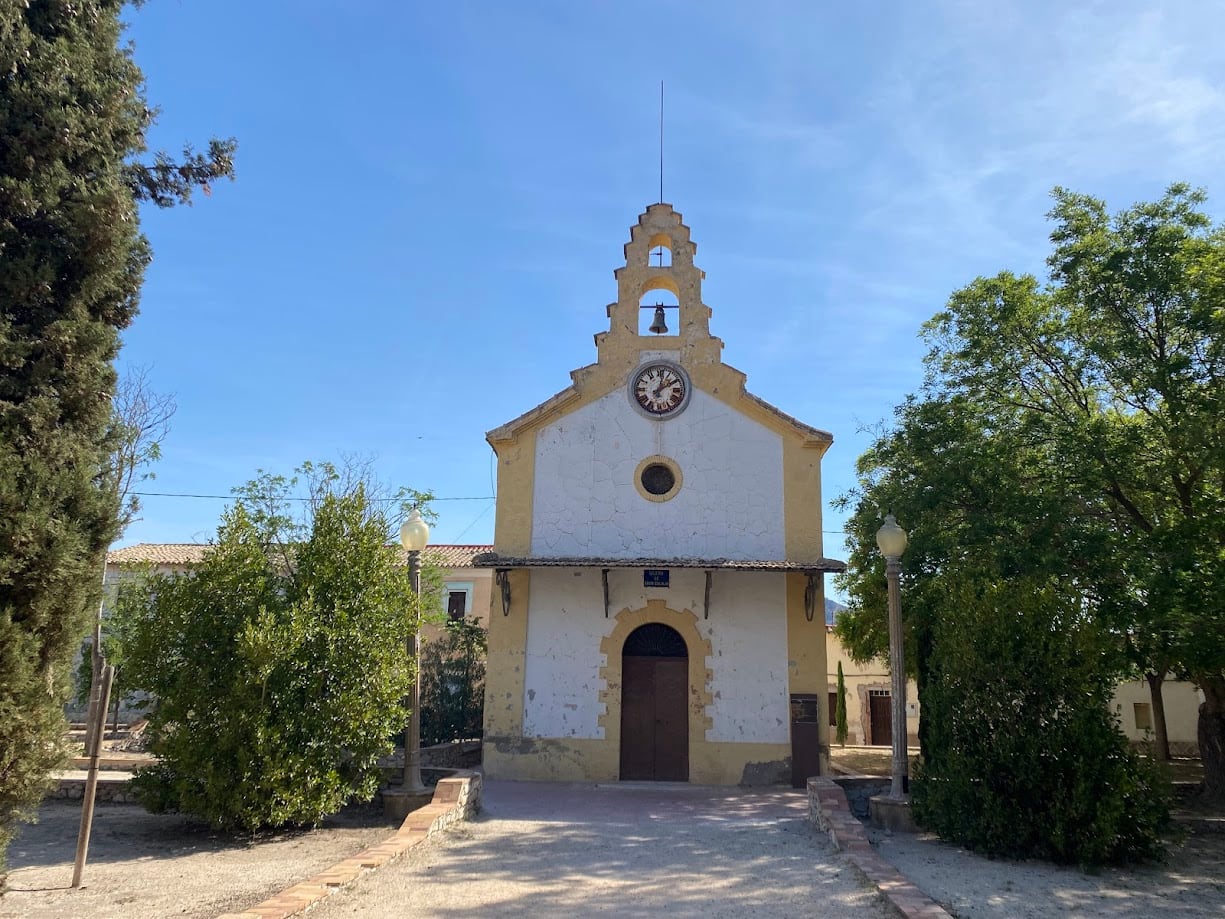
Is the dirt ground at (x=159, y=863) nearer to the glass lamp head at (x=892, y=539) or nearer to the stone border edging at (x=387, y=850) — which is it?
the stone border edging at (x=387, y=850)

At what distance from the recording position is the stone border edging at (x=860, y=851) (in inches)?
257

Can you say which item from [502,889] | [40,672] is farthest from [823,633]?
[40,672]

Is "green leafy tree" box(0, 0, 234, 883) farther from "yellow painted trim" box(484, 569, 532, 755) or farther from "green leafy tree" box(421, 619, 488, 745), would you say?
"green leafy tree" box(421, 619, 488, 745)

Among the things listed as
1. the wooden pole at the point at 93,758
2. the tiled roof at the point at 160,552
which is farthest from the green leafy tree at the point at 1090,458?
the tiled roof at the point at 160,552

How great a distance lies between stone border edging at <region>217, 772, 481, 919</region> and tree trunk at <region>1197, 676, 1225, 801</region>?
33.7 feet

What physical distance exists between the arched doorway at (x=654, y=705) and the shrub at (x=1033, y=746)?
213 inches

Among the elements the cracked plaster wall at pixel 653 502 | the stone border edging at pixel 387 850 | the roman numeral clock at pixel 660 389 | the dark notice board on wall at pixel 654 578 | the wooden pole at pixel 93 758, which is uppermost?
the roman numeral clock at pixel 660 389

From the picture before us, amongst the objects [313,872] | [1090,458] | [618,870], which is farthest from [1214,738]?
[313,872]

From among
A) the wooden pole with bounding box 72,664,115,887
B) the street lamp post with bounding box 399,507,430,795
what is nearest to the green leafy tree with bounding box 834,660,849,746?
the street lamp post with bounding box 399,507,430,795

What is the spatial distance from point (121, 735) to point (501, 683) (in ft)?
49.7

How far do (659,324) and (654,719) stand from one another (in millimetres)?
6854

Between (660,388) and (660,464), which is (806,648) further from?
(660,388)

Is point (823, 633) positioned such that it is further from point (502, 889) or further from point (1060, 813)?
point (502, 889)

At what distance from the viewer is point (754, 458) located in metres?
15.4
